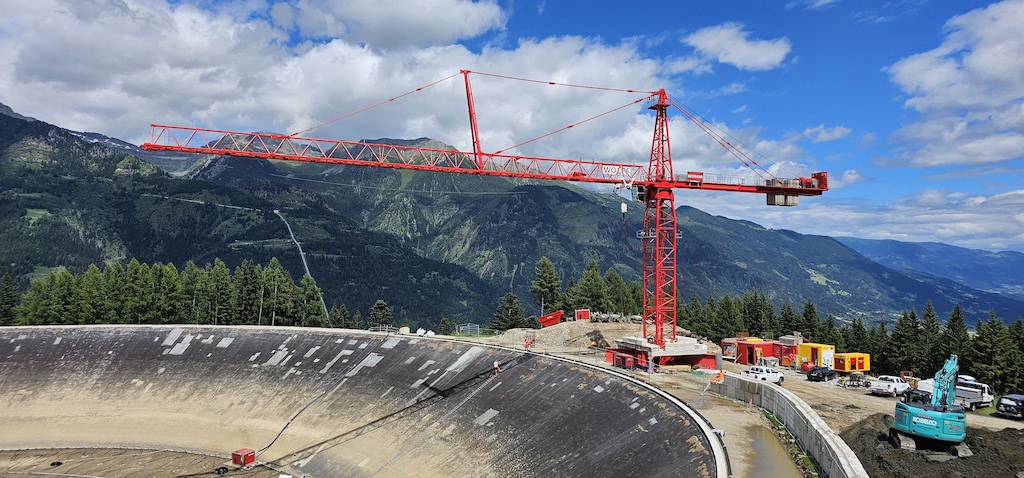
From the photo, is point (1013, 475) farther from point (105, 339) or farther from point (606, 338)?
point (105, 339)

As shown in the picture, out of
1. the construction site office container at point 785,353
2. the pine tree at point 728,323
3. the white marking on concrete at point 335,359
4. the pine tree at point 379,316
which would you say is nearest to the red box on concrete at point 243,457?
the white marking on concrete at point 335,359

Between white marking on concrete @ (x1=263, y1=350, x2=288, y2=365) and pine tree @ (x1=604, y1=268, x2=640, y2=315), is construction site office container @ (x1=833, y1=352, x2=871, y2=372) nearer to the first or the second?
pine tree @ (x1=604, y1=268, x2=640, y2=315)

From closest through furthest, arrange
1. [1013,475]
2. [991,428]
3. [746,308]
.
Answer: [1013,475], [991,428], [746,308]

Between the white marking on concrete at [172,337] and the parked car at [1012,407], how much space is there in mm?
74812

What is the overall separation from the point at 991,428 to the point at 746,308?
78482 mm

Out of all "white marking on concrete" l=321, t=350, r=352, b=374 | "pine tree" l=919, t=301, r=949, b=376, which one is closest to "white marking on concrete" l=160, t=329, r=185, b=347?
"white marking on concrete" l=321, t=350, r=352, b=374

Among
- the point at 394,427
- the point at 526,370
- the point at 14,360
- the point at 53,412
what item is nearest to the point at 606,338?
the point at 526,370

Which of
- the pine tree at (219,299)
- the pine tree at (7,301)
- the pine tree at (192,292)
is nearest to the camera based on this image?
the pine tree at (7,301)

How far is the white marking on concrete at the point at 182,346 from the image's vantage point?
204ft

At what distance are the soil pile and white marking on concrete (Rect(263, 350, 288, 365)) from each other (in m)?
50.9

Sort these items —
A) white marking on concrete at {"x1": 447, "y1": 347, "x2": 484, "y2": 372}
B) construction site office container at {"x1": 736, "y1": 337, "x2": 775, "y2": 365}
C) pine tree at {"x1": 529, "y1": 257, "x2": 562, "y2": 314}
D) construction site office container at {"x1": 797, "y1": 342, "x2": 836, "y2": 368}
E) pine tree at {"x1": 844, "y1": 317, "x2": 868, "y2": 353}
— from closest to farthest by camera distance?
white marking on concrete at {"x1": 447, "y1": 347, "x2": 484, "y2": 372} → construction site office container at {"x1": 797, "y1": 342, "x2": 836, "y2": 368} → construction site office container at {"x1": 736, "y1": 337, "x2": 775, "y2": 365} → pine tree at {"x1": 844, "y1": 317, "x2": 868, "y2": 353} → pine tree at {"x1": 529, "y1": 257, "x2": 562, "y2": 314}

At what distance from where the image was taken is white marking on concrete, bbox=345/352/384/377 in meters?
55.6

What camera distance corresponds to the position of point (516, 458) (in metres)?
36.2

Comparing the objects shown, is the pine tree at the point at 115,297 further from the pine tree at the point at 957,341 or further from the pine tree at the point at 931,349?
the pine tree at the point at 931,349
